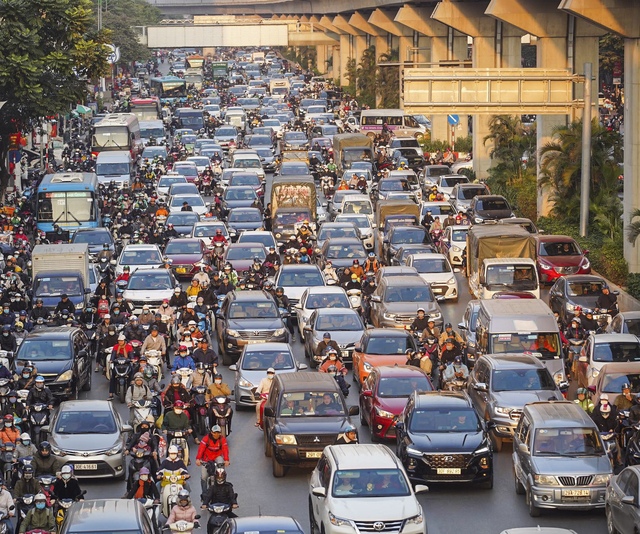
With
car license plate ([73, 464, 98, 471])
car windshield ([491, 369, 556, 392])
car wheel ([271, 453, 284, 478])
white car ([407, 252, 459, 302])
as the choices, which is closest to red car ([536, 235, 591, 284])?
white car ([407, 252, 459, 302])

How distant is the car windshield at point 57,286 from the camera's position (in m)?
38.0

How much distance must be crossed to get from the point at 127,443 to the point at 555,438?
6.92 m

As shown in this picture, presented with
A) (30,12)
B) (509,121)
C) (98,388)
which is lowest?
(98,388)

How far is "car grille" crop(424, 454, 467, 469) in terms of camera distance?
75.8 feet

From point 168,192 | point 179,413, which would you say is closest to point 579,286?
point 179,413

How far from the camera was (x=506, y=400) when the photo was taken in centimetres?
2605

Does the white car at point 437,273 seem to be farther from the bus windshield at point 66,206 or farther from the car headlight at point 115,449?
the car headlight at point 115,449

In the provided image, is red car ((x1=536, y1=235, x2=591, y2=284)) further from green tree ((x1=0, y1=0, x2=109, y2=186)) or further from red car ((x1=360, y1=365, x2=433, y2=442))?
green tree ((x1=0, y1=0, x2=109, y2=186))

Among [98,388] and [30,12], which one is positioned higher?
[30,12]

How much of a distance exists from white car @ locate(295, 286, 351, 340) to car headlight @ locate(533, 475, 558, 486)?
1397 centimetres

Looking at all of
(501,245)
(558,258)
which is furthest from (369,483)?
(558,258)

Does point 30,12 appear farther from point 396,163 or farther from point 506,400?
point 506,400

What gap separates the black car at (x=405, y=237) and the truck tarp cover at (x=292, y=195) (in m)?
7.48

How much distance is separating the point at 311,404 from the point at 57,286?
1472 centimetres
